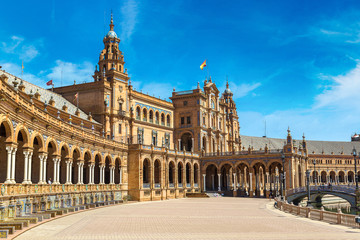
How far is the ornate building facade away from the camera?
2789cm

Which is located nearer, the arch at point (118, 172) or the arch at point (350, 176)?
the arch at point (118, 172)

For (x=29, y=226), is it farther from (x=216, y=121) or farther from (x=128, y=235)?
(x=216, y=121)

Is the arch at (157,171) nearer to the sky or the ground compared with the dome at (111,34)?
nearer to the ground

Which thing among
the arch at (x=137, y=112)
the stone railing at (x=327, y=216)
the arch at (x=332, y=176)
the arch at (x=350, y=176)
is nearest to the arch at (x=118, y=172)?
the arch at (x=137, y=112)

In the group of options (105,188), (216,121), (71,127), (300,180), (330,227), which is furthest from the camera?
(216,121)

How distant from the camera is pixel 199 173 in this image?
78062mm

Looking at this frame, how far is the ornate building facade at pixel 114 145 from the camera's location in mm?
27891

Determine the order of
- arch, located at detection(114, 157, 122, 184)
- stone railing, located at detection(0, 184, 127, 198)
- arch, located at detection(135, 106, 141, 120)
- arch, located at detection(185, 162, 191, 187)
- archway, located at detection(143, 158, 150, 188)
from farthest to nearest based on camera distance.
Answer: arch, located at detection(185, 162, 191, 187), arch, located at detection(135, 106, 141, 120), archway, located at detection(143, 158, 150, 188), arch, located at detection(114, 157, 122, 184), stone railing, located at detection(0, 184, 127, 198)

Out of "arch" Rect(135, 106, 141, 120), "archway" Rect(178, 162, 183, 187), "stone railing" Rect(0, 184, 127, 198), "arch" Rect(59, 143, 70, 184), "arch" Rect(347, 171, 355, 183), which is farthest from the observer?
"arch" Rect(347, 171, 355, 183)

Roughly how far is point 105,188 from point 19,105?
25990mm

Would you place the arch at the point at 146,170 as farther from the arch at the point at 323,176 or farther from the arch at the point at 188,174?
the arch at the point at 323,176

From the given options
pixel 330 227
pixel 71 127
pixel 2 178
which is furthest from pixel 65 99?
pixel 330 227

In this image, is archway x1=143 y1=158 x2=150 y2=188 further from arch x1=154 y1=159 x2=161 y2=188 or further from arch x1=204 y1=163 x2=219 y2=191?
arch x1=204 y1=163 x2=219 y2=191

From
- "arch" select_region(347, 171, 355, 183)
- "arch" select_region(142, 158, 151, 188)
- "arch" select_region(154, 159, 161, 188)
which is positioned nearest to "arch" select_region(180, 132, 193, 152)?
"arch" select_region(154, 159, 161, 188)
